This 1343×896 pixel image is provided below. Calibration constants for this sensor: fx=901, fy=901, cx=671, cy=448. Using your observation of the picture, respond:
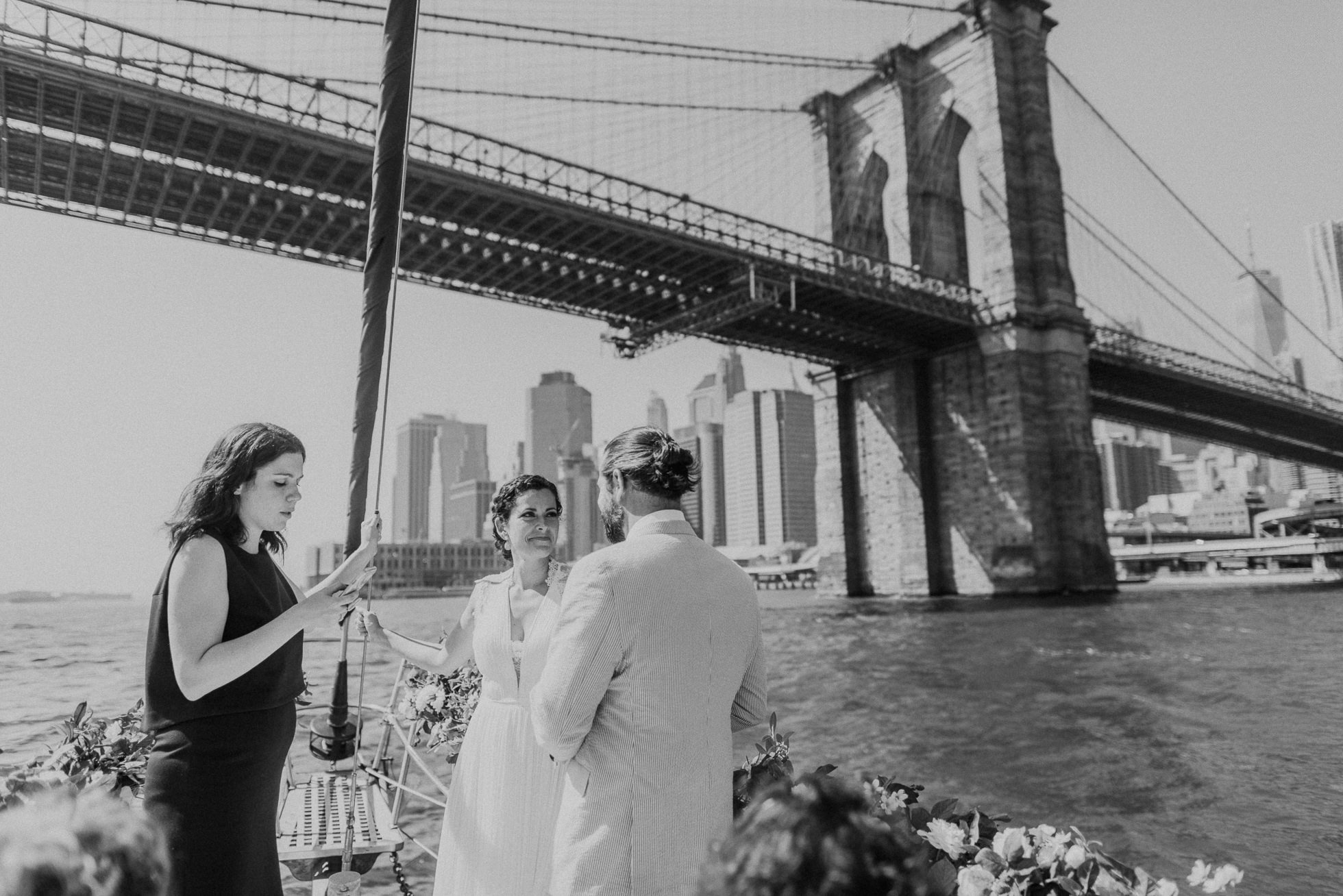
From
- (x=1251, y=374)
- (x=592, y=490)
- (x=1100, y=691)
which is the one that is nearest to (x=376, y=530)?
(x=1100, y=691)

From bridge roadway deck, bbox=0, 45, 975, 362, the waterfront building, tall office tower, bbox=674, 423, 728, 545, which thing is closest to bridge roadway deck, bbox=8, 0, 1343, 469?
bridge roadway deck, bbox=0, 45, 975, 362

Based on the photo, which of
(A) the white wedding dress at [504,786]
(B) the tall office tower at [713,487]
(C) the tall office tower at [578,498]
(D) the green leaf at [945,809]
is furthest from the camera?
(B) the tall office tower at [713,487]

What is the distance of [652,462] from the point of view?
6.75 feet

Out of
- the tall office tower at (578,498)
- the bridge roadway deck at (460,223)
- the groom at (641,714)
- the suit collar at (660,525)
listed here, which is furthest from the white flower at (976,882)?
the tall office tower at (578,498)

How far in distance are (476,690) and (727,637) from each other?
8.09ft

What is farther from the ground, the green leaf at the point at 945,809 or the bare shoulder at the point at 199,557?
the bare shoulder at the point at 199,557

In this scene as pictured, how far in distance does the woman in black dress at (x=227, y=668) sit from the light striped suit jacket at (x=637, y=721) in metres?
0.65

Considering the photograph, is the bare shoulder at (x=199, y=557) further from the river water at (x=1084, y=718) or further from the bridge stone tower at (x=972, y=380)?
the bridge stone tower at (x=972, y=380)

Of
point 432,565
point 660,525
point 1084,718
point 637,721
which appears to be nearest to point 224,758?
point 637,721

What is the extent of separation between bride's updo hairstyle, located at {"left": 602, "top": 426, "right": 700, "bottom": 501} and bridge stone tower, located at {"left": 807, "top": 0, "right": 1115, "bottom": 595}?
31.1 m

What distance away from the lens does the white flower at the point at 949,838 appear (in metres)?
1.95

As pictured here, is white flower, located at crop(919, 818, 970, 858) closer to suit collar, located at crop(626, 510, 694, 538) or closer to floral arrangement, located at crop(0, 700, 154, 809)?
suit collar, located at crop(626, 510, 694, 538)

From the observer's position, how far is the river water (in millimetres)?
6484

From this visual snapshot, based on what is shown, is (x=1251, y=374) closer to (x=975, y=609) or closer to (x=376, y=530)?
(x=975, y=609)
